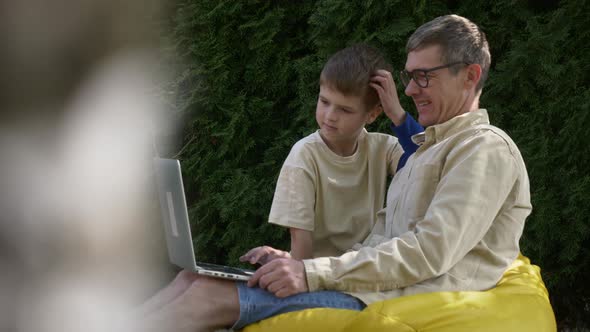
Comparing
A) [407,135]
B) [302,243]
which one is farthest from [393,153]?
[302,243]

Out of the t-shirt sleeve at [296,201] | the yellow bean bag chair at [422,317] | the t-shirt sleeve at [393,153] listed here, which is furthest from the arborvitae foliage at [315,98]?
the yellow bean bag chair at [422,317]

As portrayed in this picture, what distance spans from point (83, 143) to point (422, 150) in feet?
3.79

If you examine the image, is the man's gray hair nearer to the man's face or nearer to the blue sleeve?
the man's face

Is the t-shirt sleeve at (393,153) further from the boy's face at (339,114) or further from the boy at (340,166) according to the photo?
the boy's face at (339,114)

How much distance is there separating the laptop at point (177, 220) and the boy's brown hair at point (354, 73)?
0.74 m

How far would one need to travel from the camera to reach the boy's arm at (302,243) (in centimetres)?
241

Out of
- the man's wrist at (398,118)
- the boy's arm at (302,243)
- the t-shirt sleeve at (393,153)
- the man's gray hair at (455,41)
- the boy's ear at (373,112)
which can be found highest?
the man's gray hair at (455,41)

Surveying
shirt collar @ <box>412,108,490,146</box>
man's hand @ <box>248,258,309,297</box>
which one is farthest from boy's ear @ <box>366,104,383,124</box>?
man's hand @ <box>248,258,309,297</box>

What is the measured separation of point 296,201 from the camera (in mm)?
2408

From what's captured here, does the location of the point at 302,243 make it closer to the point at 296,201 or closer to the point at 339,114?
the point at 296,201

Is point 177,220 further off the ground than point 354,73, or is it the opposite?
point 354,73

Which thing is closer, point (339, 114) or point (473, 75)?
point (473, 75)

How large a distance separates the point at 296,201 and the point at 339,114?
0.32 meters

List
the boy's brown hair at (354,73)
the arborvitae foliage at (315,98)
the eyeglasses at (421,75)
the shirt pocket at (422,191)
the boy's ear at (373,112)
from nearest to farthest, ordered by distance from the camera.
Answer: the shirt pocket at (422,191)
the eyeglasses at (421,75)
the boy's brown hair at (354,73)
the boy's ear at (373,112)
the arborvitae foliage at (315,98)
